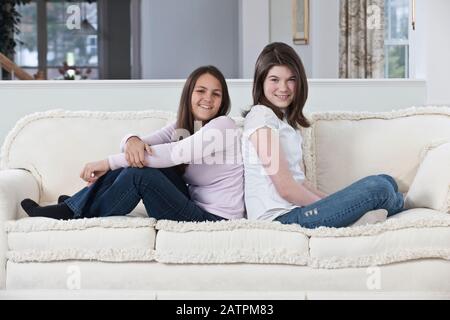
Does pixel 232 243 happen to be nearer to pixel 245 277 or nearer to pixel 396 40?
pixel 245 277

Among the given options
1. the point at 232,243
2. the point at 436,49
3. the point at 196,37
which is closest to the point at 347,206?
the point at 232,243

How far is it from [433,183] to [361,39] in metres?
3.95

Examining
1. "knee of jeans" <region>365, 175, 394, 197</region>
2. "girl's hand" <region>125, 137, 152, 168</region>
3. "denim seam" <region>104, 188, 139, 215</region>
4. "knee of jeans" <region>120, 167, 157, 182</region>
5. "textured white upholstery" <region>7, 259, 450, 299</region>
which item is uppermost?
"girl's hand" <region>125, 137, 152, 168</region>

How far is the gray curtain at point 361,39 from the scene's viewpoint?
6.62 m

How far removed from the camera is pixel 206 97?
2.91 metres

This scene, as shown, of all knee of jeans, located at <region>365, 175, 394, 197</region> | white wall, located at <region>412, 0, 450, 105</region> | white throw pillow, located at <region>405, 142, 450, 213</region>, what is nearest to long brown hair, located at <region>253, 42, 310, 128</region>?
knee of jeans, located at <region>365, 175, 394, 197</region>

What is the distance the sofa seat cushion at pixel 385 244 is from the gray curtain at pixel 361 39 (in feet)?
13.7

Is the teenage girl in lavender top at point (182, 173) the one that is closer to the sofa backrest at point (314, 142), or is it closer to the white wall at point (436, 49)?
the sofa backrest at point (314, 142)

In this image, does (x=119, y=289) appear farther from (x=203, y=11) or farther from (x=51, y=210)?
(x=203, y=11)

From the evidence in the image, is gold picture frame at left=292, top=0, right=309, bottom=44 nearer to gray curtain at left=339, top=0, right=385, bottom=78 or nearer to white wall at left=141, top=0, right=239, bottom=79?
gray curtain at left=339, top=0, right=385, bottom=78

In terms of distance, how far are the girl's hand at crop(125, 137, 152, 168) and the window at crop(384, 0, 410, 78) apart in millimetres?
4479

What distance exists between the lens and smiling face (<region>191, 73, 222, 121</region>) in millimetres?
2914

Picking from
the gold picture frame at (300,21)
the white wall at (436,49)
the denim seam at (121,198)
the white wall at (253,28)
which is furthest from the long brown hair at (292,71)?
the white wall at (253,28)
